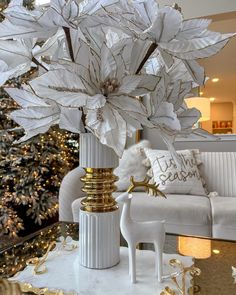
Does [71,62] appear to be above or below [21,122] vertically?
above

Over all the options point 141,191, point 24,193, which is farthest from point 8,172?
point 141,191

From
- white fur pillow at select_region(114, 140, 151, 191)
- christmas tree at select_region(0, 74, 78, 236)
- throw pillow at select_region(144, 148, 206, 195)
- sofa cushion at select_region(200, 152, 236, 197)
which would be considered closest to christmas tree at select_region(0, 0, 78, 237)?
christmas tree at select_region(0, 74, 78, 236)

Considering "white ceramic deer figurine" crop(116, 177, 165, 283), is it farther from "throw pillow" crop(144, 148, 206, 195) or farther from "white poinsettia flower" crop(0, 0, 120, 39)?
"throw pillow" crop(144, 148, 206, 195)

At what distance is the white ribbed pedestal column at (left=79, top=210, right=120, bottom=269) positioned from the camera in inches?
28.9

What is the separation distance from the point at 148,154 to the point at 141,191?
0.32 metres

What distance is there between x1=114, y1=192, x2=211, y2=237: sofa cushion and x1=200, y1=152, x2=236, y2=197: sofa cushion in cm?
55

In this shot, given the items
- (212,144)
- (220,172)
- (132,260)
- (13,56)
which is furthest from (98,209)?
(212,144)

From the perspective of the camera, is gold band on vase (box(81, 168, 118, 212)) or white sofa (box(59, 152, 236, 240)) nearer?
gold band on vase (box(81, 168, 118, 212))

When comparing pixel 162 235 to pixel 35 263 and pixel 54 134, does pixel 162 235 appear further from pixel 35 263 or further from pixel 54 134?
pixel 54 134

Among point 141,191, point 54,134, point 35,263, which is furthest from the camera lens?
point 54,134

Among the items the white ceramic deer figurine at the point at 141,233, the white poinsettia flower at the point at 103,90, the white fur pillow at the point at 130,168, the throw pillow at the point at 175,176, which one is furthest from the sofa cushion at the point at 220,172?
the white poinsettia flower at the point at 103,90

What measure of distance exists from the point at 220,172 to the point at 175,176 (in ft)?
1.65

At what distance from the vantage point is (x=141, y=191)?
2.34 meters

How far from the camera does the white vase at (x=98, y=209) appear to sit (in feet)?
2.42
